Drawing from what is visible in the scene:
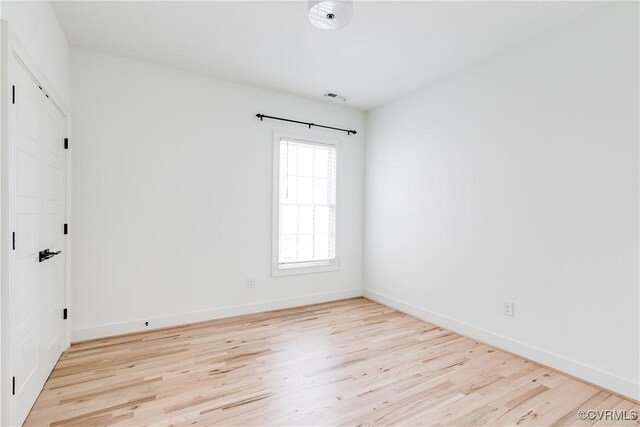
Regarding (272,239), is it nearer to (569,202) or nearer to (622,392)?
(569,202)

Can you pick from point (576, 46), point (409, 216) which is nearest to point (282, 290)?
point (409, 216)

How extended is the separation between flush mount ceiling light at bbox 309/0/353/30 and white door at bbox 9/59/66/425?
1810mm

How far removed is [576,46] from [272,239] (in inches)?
136

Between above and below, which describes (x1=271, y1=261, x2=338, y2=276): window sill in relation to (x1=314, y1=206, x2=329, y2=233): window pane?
below

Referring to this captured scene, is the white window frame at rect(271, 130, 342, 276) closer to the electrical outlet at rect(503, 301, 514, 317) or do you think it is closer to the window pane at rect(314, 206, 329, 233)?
the window pane at rect(314, 206, 329, 233)

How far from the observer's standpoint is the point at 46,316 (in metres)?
2.37

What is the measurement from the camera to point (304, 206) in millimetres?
4410

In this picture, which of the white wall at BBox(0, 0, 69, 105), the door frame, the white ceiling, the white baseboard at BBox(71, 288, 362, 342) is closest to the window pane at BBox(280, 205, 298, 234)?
the white baseboard at BBox(71, 288, 362, 342)

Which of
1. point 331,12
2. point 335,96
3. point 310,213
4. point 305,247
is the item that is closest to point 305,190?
point 310,213

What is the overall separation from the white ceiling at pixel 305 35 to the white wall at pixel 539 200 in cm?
30

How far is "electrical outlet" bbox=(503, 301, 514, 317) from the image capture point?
2.94 meters

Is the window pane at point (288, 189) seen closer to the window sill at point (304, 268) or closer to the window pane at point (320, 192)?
the window pane at point (320, 192)

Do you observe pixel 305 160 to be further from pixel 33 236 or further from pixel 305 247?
pixel 33 236

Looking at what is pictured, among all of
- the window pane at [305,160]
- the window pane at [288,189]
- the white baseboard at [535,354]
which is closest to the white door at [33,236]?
the window pane at [288,189]
